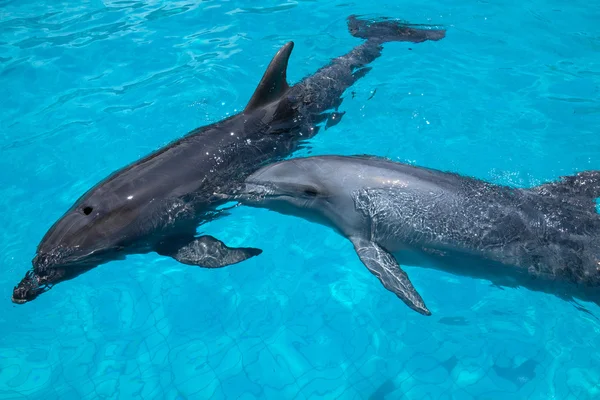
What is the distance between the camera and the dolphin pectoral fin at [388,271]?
17.4 feet

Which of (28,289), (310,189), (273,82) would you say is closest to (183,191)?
(310,189)

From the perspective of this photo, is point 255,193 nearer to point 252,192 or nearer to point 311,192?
point 252,192

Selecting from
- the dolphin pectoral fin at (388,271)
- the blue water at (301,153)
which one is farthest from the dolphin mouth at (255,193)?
the dolphin pectoral fin at (388,271)

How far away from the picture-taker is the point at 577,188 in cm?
618

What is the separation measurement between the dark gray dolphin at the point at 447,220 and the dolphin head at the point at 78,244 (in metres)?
1.68

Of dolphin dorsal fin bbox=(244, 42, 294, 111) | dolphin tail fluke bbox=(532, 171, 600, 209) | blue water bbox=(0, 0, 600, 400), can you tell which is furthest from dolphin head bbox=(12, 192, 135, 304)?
dolphin tail fluke bbox=(532, 171, 600, 209)

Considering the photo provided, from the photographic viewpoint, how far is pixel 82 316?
20.2ft

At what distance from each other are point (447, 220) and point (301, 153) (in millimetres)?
2651

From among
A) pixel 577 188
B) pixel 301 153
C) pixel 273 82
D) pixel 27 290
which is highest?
pixel 273 82

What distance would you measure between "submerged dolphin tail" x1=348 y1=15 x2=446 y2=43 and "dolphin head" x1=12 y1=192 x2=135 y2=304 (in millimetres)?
6491

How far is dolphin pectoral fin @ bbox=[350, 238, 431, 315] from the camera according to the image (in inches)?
209

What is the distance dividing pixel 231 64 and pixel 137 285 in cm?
531

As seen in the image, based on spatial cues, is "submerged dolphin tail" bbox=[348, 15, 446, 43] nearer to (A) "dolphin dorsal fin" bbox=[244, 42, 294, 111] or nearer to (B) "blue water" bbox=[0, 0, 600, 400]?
(B) "blue water" bbox=[0, 0, 600, 400]

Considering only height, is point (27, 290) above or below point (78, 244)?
below
